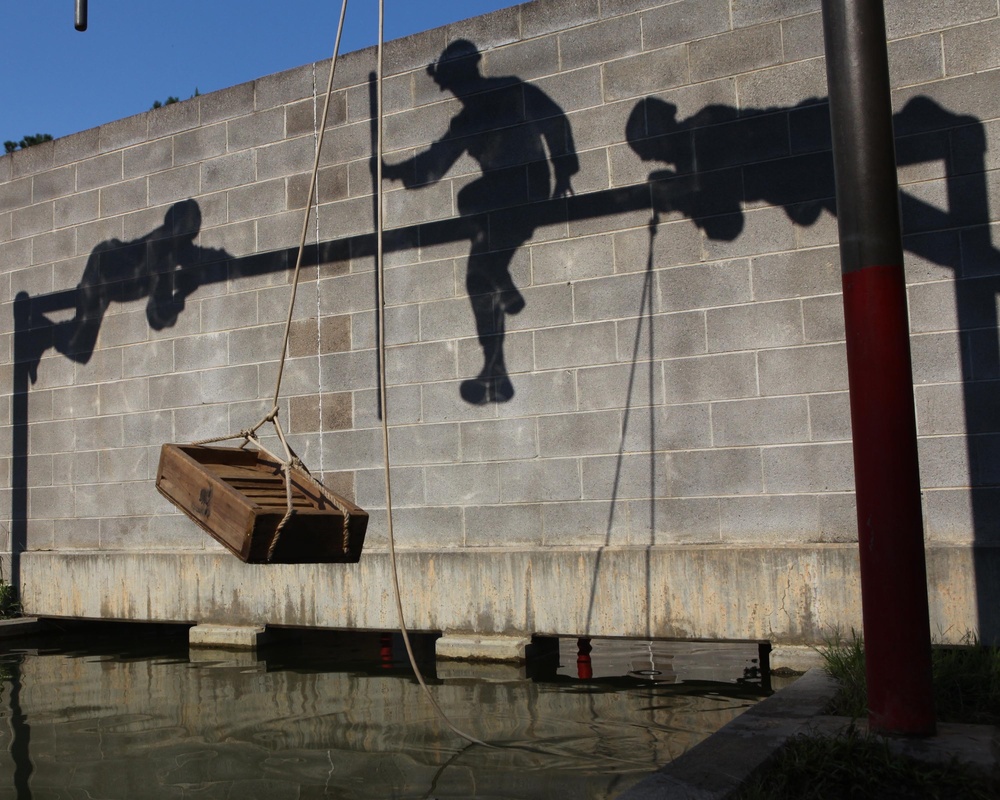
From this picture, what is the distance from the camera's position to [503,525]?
7305mm

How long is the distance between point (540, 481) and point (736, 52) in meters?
3.03

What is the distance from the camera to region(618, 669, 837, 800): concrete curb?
130 inches

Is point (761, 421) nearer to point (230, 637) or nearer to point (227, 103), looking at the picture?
point (230, 637)

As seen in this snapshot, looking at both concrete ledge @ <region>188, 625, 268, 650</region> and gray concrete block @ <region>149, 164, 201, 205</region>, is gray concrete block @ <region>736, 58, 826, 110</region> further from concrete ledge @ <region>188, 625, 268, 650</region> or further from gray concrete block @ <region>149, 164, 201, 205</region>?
concrete ledge @ <region>188, 625, 268, 650</region>

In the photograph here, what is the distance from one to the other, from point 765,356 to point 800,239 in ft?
2.41

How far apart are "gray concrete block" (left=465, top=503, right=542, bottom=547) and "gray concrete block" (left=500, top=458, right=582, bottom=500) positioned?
5 cm

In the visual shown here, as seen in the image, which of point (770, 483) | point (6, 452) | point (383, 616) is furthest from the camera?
point (6, 452)

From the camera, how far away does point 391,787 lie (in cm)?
418

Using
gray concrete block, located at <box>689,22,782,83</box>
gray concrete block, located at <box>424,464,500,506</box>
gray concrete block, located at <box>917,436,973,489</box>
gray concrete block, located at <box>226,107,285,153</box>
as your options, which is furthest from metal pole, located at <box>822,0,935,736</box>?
gray concrete block, located at <box>226,107,285,153</box>

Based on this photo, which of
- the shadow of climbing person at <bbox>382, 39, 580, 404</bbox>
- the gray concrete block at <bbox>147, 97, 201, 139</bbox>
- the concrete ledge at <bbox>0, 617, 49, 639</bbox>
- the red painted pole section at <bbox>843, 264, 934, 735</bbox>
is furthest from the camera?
the concrete ledge at <bbox>0, 617, 49, 639</bbox>

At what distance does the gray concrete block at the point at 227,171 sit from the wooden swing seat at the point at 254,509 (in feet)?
11.6

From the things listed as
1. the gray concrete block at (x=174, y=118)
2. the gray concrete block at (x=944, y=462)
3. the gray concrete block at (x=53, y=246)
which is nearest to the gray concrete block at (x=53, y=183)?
the gray concrete block at (x=53, y=246)

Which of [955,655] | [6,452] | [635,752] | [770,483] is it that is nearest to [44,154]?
[6,452]

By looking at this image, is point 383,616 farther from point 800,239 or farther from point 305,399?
point 800,239
